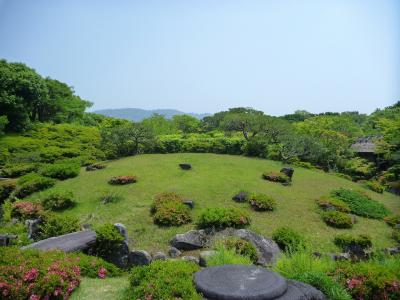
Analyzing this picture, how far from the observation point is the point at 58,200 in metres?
19.1

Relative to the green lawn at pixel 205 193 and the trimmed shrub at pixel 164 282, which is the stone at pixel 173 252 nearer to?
the green lawn at pixel 205 193

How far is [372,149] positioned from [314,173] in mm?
13248

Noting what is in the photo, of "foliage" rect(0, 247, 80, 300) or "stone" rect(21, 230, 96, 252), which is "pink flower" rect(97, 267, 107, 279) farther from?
"stone" rect(21, 230, 96, 252)

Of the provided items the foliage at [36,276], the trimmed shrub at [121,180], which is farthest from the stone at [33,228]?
the trimmed shrub at [121,180]

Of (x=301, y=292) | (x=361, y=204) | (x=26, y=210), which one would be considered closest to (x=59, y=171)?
(x=26, y=210)

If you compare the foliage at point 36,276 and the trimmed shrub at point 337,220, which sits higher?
the foliage at point 36,276

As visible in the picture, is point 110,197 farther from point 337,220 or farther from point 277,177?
point 337,220

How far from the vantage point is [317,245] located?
16.5 metres

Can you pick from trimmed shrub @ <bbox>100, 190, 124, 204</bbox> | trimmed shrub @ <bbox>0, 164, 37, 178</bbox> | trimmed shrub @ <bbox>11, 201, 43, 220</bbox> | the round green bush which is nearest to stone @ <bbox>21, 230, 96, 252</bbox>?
the round green bush

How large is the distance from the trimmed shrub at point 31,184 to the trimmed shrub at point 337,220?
54.1ft

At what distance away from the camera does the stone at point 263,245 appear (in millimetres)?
14316

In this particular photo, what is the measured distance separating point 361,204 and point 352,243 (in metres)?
6.67

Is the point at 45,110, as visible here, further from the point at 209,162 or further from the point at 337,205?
the point at 337,205

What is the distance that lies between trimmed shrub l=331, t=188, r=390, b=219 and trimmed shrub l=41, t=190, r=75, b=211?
16.2m
